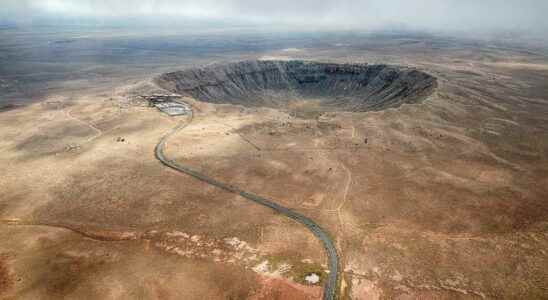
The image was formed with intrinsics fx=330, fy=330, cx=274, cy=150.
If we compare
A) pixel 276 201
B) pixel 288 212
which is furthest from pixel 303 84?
pixel 288 212

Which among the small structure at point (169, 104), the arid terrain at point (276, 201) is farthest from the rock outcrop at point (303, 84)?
the arid terrain at point (276, 201)

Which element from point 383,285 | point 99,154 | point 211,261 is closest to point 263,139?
point 99,154

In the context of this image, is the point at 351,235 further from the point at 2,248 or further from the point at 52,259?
the point at 2,248

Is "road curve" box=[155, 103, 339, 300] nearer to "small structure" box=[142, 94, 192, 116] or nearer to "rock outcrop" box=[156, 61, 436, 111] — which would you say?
"small structure" box=[142, 94, 192, 116]

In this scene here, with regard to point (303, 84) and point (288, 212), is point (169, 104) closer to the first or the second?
Result: point (288, 212)

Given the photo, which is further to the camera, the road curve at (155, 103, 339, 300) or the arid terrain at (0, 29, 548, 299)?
Answer: the arid terrain at (0, 29, 548, 299)

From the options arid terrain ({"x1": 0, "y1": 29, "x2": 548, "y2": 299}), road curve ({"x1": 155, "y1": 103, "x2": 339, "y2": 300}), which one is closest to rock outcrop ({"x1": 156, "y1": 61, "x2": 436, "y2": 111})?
arid terrain ({"x1": 0, "y1": 29, "x2": 548, "y2": 299})
